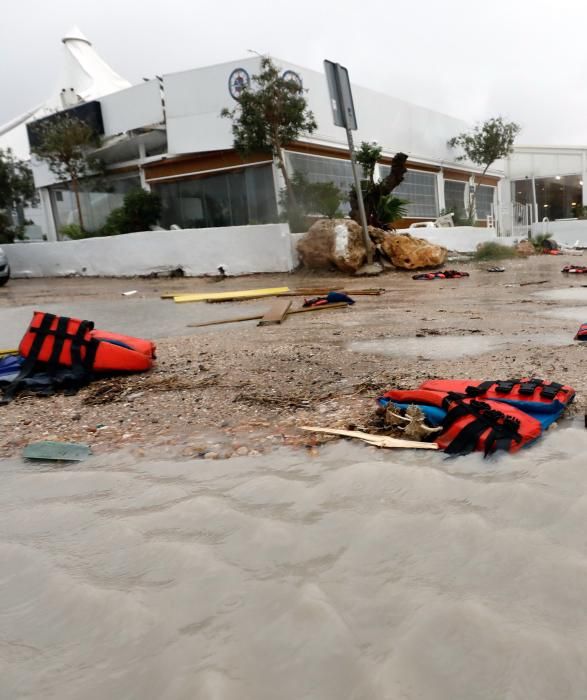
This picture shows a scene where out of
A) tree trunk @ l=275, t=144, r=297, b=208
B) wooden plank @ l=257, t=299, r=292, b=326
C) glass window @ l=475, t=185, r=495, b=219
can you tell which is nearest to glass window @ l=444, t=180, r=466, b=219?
glass window @ l=475, t=185, r=495, b=219

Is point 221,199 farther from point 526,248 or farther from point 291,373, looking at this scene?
point 291,373

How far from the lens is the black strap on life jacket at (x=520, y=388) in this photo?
2672 millimetres

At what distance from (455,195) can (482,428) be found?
27278 millimetres

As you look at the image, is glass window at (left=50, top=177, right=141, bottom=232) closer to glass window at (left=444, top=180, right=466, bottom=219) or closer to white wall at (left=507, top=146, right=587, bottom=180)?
glass window at (left=444, top=180, right=466, bottom=219)

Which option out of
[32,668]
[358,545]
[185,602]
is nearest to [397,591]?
[358,545]

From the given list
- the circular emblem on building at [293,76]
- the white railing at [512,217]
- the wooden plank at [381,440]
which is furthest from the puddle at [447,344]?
the white railing at [512,217]

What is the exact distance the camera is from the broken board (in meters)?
2.65

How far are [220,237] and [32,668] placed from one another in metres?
13.2

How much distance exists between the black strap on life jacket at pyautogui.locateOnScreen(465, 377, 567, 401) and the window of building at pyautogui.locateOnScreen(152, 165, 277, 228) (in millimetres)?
15082

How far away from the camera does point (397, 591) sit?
1.48 meters

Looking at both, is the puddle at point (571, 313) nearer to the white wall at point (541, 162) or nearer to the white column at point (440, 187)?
the white column at point (440, 187)

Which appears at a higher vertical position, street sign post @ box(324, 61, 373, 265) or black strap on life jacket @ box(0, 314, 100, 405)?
street sign post @ box(324, 61, 373, 265)

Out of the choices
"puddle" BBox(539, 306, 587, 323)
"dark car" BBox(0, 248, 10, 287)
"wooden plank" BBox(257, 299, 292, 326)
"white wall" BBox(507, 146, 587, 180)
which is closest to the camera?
"puddle" BBox(539, 306, 587, 323)

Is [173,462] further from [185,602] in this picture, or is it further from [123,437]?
[185,602]
